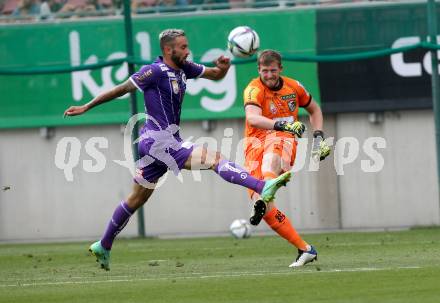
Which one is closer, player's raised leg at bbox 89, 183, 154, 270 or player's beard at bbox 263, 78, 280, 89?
player's raised leg at bbox 89, 183, 154, 270

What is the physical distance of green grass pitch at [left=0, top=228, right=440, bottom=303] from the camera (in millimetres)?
9719

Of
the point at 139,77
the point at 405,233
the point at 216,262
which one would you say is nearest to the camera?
the point at 139,77

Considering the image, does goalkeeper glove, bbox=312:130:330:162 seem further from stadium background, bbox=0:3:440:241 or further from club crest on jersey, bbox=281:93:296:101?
stadium background, bbox=0:3:440:241

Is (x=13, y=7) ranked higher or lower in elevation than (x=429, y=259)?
higher

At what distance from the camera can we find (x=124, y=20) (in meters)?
20.4

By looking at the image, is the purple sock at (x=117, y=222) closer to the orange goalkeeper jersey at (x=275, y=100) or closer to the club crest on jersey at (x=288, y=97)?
the orange goalkeeper jersey at (x=275, y=100)

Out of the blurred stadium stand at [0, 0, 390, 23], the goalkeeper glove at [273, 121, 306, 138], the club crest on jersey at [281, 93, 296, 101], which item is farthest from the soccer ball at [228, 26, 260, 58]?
the blurred stadium stand at [0, 0, 390, 23]

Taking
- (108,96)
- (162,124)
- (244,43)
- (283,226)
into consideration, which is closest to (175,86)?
(162,124)

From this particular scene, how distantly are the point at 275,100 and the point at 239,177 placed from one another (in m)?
1.42

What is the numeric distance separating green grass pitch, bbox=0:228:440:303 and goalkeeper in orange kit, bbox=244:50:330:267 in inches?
17.6

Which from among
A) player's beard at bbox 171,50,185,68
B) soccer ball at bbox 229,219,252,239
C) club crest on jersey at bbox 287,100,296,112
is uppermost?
player's beard at bbox 171,50,185,68

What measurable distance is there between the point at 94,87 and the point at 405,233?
672 cm

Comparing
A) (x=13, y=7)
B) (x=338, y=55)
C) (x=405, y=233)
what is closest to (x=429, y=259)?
(x=405, y=233)

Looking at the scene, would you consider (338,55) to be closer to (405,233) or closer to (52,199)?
(405,233)
